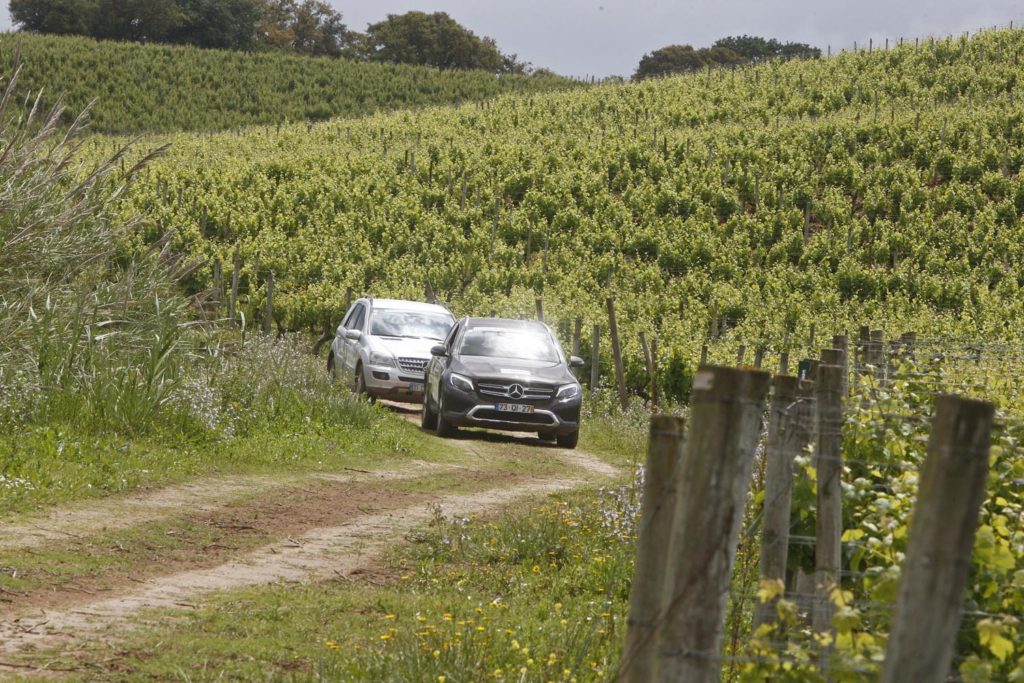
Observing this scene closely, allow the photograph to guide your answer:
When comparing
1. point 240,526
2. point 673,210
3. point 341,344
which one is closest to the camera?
point 240,526

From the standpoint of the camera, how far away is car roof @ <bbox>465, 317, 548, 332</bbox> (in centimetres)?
1808

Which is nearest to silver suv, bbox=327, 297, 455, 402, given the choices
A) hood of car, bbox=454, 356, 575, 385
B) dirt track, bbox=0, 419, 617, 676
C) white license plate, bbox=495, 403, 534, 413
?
hood of car, bbox=454, 356, 575, 385

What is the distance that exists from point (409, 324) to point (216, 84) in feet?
255

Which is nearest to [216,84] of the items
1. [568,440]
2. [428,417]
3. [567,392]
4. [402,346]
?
[402,346]

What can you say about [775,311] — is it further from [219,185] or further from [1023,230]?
[219,185]

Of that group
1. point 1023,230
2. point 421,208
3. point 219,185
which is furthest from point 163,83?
point 1023,230

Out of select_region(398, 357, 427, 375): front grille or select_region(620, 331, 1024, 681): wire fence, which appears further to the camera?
select_region(398, 357, 427, 375): front grille

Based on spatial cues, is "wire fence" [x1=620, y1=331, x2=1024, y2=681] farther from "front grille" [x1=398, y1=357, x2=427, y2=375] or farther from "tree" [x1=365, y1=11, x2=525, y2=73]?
"tree" [x1=365, y1=11, x2=525, y2=73]

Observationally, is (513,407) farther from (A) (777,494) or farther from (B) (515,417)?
(A) (777,494)

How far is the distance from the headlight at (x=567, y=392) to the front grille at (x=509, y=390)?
0.43 feet

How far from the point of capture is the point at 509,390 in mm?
16719

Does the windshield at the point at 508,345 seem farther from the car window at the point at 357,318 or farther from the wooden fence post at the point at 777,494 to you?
the wooden fence post at the point at 777,494

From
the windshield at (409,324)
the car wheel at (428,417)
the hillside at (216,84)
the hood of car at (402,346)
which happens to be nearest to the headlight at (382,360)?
the hood of car at (402,346)

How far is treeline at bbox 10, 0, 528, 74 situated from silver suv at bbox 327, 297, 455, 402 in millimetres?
94123
